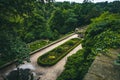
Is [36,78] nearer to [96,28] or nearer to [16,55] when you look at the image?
[16,55]

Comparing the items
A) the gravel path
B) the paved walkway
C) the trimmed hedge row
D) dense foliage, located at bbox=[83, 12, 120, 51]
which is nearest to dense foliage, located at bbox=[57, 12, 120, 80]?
dense foliage, located at bbox=[83, 12, 120, 51]

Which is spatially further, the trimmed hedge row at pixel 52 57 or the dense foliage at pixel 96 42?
the trimmed hedge row at pixel 52 57

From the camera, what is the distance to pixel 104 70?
6.15 meters

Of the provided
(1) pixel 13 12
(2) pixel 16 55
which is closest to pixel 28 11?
(1) pixel 13 12

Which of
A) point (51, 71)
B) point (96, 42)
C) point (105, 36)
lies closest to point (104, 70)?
point (105, 36)

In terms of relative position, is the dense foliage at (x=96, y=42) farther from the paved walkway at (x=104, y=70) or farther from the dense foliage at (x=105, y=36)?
the paved walkway at (x=104, y=70)

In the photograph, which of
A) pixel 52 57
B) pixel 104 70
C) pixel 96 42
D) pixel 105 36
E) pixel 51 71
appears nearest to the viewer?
pixel 104 70

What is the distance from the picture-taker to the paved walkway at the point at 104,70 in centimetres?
586

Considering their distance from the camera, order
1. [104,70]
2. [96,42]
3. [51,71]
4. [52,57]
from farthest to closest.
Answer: [52,57], [51,71], [96,42], [104,70]

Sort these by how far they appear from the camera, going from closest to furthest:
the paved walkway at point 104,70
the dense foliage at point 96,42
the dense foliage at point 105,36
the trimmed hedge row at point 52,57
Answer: the paved walkway at point 104,70 < the dense foliage at point 105,36 < the dense foliage at point 96,42 < the trimmed hedge row at point 52,57

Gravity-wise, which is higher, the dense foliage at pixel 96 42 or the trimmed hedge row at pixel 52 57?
the dense foliage at pixel 96 42

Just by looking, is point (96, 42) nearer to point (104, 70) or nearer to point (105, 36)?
point (105, 36)

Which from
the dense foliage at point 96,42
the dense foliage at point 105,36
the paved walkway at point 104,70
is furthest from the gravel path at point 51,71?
the paved walkway at point 104,70

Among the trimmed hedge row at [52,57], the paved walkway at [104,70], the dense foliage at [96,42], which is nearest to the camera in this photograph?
the paved walkway at [104,70]
